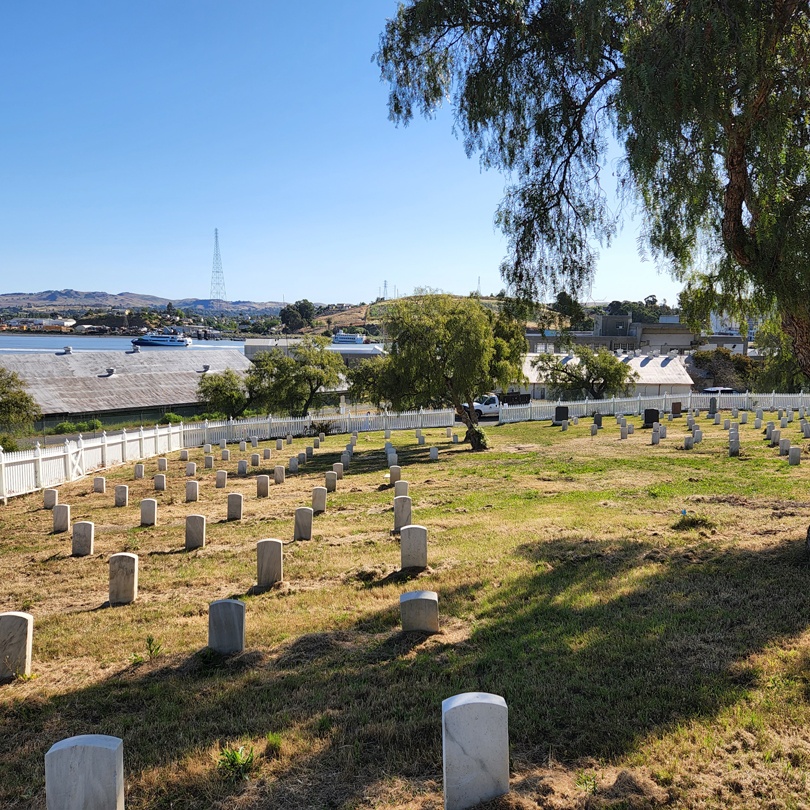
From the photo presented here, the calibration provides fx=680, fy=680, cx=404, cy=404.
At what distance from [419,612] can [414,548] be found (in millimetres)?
2559

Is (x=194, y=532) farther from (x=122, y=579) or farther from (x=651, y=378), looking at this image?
(x=651, y=378)

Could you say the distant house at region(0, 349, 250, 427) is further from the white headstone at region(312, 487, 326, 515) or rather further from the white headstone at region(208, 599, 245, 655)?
the white headstone at region(208, 599, 245, 655)

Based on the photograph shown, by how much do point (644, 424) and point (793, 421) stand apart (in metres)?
7.06

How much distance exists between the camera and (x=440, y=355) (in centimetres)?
2802

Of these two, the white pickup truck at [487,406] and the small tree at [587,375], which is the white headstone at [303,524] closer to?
the white pickup truck at [487,406]

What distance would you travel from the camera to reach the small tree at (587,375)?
48000mm

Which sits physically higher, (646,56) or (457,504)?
(646,56)

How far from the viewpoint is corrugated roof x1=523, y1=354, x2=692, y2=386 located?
55.5 meters

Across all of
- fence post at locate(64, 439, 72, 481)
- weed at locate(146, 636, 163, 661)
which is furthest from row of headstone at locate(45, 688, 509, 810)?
fence post at locate(64, 439, 72, 481)

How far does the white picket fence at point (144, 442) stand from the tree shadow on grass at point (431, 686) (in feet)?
53.0

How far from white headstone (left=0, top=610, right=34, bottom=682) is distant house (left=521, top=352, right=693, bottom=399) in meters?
48.9

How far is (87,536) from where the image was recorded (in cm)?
1255

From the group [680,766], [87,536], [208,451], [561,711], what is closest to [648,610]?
[561,711]

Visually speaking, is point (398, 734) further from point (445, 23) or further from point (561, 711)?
point (445, 23)
